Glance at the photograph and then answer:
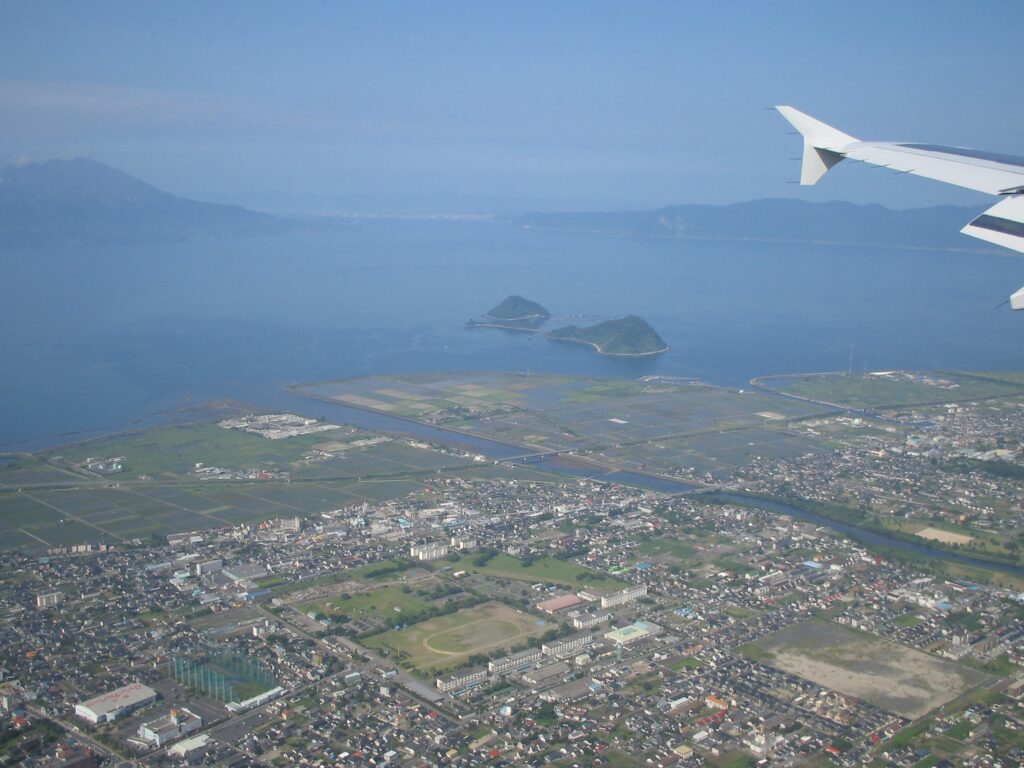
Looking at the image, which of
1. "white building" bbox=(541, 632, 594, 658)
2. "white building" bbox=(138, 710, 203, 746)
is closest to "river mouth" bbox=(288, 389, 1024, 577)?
"white building" bbox=(541, 632, 594, 658)

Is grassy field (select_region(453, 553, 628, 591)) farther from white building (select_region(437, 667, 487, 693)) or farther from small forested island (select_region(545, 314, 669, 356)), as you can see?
small forested island (select_region(545, 314, 669, 356))

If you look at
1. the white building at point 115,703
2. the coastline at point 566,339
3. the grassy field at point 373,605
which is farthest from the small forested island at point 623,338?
the white building at point 115,703

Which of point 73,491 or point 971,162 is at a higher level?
point 971,162

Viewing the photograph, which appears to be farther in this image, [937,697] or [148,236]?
[148,236]

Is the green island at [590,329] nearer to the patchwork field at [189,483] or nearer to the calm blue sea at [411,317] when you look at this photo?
the calm blue sea at [411,317]

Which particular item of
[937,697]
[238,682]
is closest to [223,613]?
[238,682]

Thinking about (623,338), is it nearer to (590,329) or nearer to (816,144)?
(590,329)

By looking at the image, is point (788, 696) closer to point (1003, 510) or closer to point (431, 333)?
point (1003, 510)
